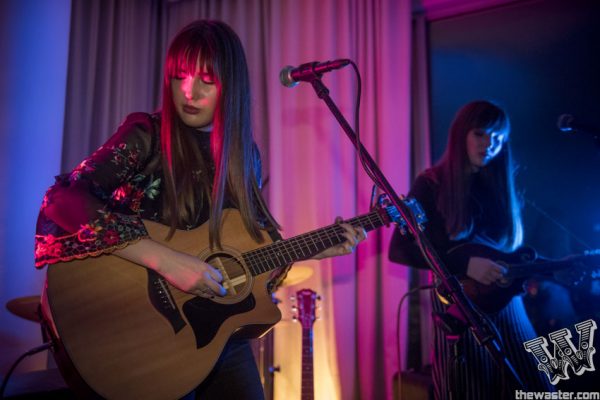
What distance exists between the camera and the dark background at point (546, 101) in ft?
10.3

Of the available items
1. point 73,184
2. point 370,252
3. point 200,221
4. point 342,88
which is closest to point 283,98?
point 342,88

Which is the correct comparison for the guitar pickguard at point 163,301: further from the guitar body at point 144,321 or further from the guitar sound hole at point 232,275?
the guitar sound hole at point 232,275

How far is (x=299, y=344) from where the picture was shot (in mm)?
3326

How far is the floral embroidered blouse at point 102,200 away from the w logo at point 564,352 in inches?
73.6

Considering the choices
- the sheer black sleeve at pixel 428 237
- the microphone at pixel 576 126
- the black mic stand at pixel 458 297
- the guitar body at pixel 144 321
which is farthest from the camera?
Answer: the sheer black sleeve at pixel 428 237

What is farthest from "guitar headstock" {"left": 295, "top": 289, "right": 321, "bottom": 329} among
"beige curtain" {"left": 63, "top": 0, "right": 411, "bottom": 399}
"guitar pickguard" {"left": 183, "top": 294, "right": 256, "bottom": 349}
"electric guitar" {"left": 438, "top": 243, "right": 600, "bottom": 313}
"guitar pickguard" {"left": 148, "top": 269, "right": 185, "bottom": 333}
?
"guitar pickguard" {"left": 148, "top": 269, "right": 185, "bottom": 333}

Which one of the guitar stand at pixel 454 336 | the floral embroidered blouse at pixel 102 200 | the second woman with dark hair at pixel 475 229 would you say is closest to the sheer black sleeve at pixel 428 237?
the second woman with dark hair at pixel 475 229

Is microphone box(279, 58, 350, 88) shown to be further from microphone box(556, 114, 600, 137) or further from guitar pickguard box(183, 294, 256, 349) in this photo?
microphone box(556, 114, 600, 137)

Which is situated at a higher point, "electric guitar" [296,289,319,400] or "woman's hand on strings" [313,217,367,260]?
"woman's hand on strings" [313,217,367,260]

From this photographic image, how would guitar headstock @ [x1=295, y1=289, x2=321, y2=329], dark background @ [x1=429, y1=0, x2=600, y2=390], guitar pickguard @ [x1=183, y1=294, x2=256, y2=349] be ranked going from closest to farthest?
1. guitar pickguard @ [x1=183, y1=294, x2=256, y2=349]
2. guitar headstock @ [x1=295, y1=289, x2=321, y2=329]
3. dark background @ [x1=429, y1=0, x2=600, y2=390]

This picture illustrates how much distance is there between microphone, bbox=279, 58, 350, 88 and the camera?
175 cm

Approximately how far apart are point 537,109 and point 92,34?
3.37 meters

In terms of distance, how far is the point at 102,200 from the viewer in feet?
5.15

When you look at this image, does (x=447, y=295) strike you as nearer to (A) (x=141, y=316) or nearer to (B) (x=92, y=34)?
(A) (x=141, y=316)
